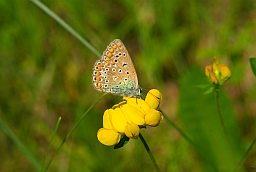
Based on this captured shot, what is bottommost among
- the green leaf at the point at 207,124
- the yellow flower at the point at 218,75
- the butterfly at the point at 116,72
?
the green leaf at the point at 207,124

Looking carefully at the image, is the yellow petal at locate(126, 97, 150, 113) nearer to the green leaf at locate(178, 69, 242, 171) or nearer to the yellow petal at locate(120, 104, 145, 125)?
the yellow petal at locate(120, 104, 145, 125)

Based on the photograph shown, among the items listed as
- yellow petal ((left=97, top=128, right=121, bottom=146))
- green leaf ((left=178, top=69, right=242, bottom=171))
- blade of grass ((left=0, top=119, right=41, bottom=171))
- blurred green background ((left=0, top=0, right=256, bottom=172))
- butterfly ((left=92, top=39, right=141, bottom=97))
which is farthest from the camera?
blurred green background ((left=0, top=0, right=256, bottom=172))

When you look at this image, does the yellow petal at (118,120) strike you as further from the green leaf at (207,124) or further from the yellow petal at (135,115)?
the green leaf at (207,124)

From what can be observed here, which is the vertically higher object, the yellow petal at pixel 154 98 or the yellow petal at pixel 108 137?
the yellow petal at pixel 154 98

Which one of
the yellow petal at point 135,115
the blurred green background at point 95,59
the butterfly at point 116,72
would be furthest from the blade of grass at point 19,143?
the yellow petal at point 135,115

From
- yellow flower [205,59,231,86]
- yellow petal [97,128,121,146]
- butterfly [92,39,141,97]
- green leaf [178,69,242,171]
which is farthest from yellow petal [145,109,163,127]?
green leaf [178,69,242,171]

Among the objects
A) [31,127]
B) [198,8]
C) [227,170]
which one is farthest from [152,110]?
[198,8]

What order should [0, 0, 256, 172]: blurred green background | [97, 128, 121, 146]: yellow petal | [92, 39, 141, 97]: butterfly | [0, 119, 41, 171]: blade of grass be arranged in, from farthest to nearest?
[0, 0, 256, 172]: blurred green background
[0, 119, 41, 171]: blade of grass
[92, 39, 141, 97]: butterfly
[97, 128, 121, 146]: yellow petal

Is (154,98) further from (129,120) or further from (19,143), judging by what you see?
(19,143)

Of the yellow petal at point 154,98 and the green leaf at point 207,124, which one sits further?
the green leaf at point 207,124
